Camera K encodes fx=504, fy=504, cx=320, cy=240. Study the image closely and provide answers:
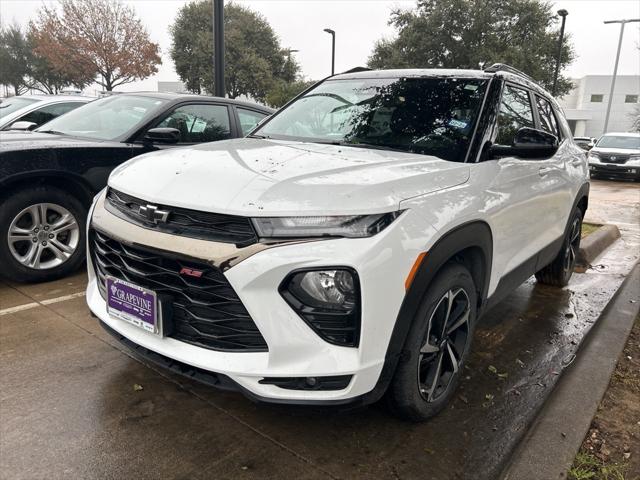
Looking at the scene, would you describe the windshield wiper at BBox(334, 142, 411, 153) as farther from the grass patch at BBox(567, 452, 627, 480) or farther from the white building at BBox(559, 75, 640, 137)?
the white building at BBox(559, 75, 640, 137)

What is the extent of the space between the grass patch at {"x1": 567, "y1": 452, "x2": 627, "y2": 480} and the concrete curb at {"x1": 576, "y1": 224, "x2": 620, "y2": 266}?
405cm

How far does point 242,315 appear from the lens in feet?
6.47

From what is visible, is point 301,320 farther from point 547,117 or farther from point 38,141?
point 38,141

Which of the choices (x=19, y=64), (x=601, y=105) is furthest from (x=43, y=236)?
(x=601, y=105)

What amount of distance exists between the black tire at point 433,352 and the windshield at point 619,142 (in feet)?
59.1

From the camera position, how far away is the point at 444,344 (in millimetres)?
2539

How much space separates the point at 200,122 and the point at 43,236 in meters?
1.87

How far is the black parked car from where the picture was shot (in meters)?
3.92

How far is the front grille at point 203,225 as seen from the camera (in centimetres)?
198

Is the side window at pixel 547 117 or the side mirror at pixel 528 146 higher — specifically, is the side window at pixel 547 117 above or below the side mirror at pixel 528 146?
above

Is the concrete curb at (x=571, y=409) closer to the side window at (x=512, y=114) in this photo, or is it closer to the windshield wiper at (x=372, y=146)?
the side window at (x=512, y=114)

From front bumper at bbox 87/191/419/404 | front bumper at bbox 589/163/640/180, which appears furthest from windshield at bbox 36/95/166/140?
front bumper at bbox 589/163/640/180

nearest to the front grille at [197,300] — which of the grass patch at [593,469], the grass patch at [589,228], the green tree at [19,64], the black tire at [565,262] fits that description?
the grass patch at [593,469]

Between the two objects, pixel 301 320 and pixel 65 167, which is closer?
pixel 301 320
